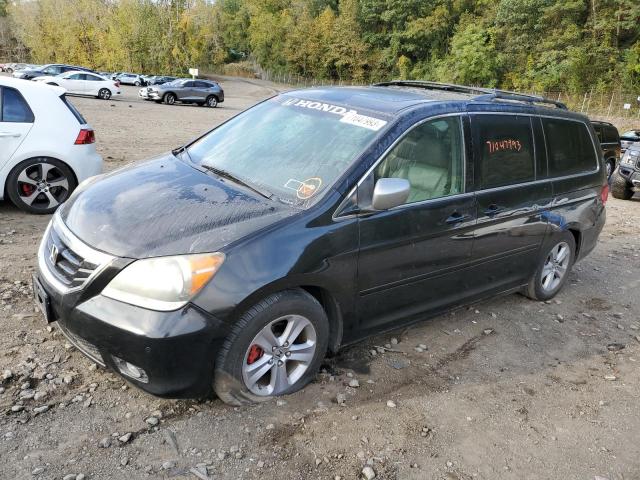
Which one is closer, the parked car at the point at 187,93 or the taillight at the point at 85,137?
the taillight at the point at 85,137

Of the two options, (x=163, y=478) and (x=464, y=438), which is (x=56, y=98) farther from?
(x=464, y=438)

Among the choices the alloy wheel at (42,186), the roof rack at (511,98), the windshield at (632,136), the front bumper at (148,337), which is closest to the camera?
the front bumper at (148,337)

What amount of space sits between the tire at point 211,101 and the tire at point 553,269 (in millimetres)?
28997

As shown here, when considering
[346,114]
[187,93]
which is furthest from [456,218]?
[187,93]

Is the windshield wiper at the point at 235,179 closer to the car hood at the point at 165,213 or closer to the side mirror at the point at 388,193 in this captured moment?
the car hood at the point at 165,213

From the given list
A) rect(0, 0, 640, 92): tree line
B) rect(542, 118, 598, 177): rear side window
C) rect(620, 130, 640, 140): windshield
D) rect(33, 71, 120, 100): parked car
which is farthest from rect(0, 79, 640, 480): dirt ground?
rect(0, 0, 640, 92): tree line

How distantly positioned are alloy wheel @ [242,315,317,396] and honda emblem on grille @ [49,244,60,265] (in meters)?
1.23

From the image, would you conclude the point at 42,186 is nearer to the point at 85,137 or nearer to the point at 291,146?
the point at 85,137

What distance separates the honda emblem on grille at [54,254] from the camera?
3069 mm

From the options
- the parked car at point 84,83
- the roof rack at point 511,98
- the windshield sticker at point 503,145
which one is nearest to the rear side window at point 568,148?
the roof rack at point 511,98

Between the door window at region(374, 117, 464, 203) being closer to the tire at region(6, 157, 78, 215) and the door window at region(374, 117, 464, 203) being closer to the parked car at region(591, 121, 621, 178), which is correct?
the tire at region(6, 157, 78, 215)

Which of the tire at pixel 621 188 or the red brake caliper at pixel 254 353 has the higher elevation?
the red brake caliper at pixel 254 353

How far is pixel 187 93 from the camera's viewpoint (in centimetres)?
3100

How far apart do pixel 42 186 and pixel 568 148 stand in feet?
18.5
